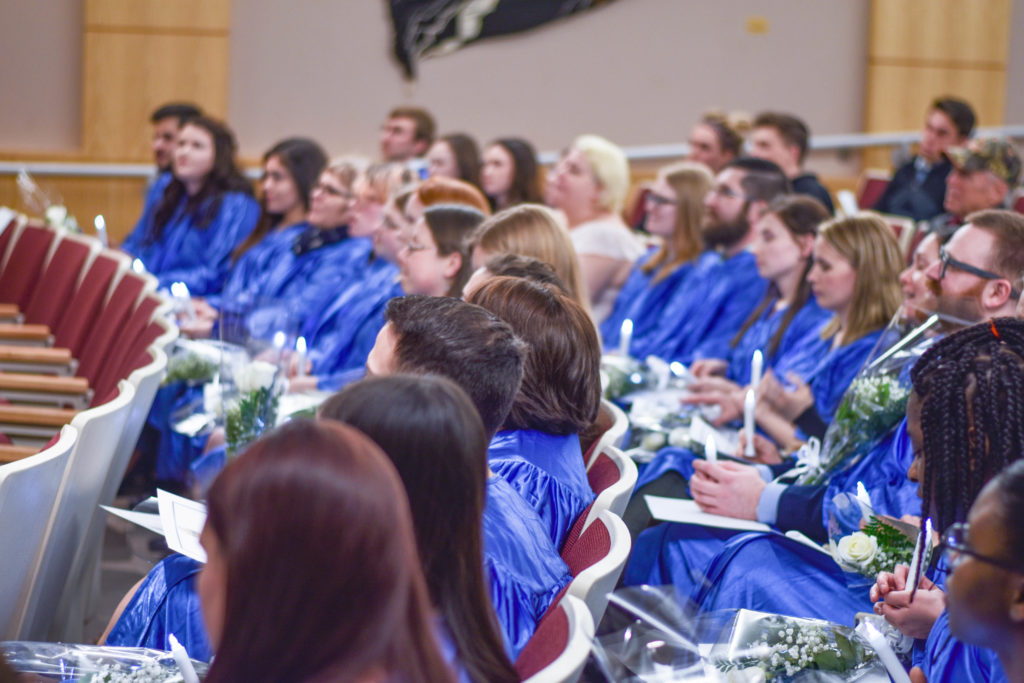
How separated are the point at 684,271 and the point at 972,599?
3743 mm

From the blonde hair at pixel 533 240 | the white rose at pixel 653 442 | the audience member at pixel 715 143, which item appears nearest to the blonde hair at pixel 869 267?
the white rose at pixel 653 442

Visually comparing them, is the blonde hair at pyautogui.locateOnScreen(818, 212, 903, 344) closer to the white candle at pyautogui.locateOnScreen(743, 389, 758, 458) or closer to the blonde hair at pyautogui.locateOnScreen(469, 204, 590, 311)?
the white candle at pyautogui.locateOnScreen(743, 389, 758, 458)

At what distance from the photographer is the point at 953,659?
1545 millimetres

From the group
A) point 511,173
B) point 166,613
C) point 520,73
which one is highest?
point 520,73

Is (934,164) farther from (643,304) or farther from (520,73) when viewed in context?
(520,73)

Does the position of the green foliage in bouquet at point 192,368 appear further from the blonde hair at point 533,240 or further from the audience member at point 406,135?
the audience member at point 406,135

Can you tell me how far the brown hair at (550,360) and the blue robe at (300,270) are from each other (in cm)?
232

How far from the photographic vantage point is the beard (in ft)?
15.2

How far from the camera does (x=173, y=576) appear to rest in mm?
1915

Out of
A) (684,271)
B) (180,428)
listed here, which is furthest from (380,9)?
(180,428)

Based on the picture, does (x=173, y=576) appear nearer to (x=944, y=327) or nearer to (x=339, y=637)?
(x=339, y=637)

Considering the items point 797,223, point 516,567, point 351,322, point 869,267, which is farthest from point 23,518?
point 797,223

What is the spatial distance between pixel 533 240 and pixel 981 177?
256cm

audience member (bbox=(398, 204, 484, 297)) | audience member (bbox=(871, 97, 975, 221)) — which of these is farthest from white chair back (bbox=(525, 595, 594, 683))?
audience member (bbox=(871, 97, 975, 221))
